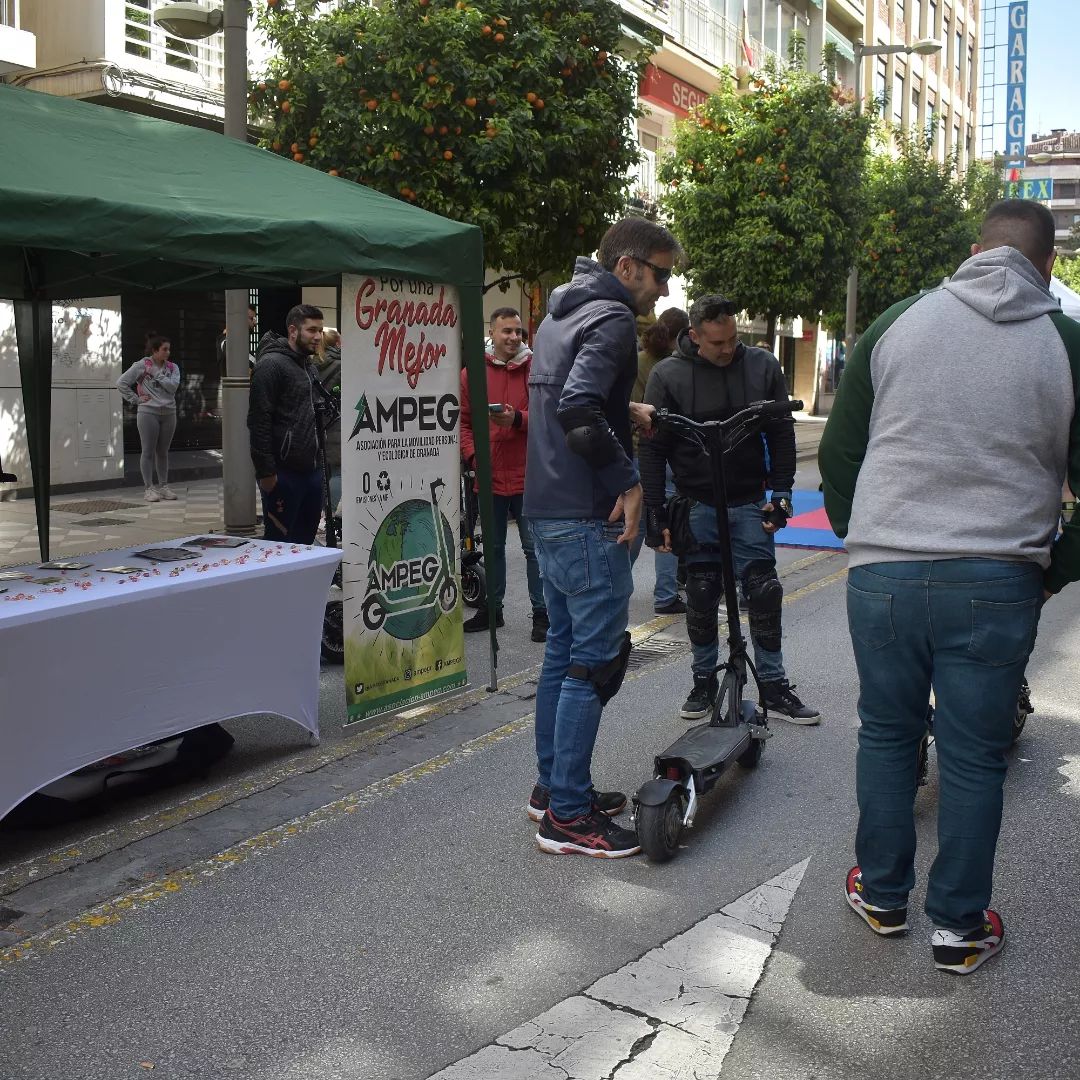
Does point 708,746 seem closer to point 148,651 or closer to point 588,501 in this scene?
point 588,501

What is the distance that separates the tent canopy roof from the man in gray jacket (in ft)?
4.70

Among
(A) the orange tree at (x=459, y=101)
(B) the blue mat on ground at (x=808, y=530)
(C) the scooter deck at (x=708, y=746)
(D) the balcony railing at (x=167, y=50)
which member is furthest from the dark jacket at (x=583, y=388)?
(D) the balcony railing at (x=167, y=50)

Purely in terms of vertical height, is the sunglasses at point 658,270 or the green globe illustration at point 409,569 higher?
the sunglasses at point 658,270

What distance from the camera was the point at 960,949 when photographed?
10.6ft

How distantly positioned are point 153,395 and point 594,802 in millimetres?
10610

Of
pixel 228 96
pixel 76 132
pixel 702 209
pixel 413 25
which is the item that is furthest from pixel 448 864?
pixel 702 209

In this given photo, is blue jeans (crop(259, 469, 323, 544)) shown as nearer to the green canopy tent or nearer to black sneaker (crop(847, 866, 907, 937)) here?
the green canopy tent

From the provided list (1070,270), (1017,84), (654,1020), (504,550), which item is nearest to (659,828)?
(654,1020)

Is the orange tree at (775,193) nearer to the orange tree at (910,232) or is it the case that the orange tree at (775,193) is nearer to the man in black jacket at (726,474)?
the orange tree at (910,232)

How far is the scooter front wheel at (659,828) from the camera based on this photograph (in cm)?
394

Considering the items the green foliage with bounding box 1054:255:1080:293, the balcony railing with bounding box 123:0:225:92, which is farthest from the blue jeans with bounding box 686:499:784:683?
the green foliage with bounding box 1054:255:1080:293

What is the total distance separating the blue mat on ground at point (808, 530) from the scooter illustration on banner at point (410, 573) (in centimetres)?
470

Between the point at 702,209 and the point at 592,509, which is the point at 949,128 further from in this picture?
the point at 592,509

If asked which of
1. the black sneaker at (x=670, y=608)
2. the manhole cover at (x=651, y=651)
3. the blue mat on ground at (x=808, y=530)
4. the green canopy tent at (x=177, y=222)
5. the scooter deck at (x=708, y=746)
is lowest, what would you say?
the manhole cover at (x=651, y=651)
